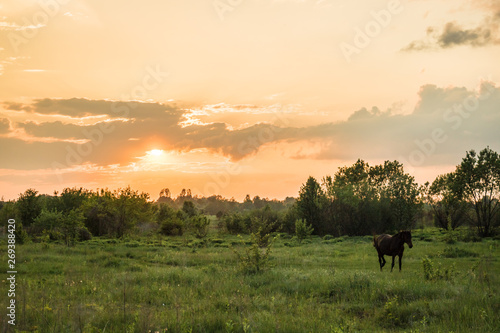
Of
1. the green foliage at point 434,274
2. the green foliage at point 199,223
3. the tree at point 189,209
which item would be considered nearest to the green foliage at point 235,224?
the tree at point 189,209

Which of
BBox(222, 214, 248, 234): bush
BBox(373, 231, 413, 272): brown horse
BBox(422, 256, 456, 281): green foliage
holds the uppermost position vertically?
BBox(373, 231, 413, 272): brown horse

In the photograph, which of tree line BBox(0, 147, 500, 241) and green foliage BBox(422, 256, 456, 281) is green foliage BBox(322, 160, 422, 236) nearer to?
tree line BBox(0, 147, 500, 241)

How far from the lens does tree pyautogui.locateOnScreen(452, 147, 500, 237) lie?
54416 millimetres

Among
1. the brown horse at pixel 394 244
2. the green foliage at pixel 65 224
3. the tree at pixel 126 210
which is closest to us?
the brown horse at pixel 394 244

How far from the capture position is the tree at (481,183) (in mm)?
54416

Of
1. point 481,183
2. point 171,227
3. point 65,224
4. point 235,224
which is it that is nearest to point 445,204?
point 481,183

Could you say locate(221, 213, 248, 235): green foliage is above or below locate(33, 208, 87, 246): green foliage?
below

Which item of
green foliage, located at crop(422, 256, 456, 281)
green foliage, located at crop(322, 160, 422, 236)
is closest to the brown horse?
green foliage, located at crop(422, 256, 456, 281)

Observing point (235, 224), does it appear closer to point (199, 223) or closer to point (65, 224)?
point (199, 223)

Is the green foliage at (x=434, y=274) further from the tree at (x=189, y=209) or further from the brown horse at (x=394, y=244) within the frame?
the tree at (x=189, y=209)

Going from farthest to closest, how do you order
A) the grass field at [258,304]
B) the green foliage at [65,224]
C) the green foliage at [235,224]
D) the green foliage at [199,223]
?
the green foliage at [235,224]
the green foliage at [199,223]
the green foliage at [65,224]
the grass field at [258,304]

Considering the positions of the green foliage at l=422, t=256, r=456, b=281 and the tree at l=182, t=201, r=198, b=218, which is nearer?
the green foliage at l=422, t=256, r=456, b=281

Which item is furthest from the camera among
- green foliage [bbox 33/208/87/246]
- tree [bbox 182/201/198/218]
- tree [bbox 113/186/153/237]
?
tree [bbox 182/201/198/218]

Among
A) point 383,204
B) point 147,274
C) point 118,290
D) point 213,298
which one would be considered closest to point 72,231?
point 147,274
